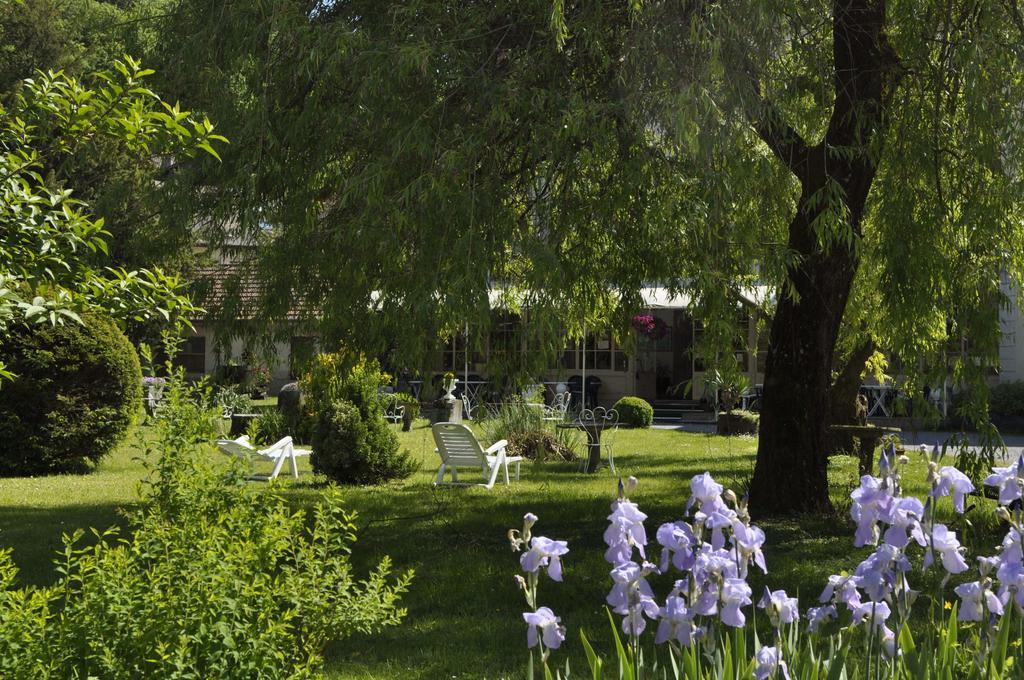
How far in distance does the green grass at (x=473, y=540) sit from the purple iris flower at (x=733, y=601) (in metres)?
2.70

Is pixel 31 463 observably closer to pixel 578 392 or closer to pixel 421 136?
pixel 421 136

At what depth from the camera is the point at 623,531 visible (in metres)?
2.50

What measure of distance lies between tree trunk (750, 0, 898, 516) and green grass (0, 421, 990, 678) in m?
0.47

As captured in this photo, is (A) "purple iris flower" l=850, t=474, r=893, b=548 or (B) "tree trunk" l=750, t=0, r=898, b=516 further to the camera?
(B) "tree trunk" l=750, t=0, r=898, b=516

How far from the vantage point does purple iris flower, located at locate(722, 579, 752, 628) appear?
2430 millimetres

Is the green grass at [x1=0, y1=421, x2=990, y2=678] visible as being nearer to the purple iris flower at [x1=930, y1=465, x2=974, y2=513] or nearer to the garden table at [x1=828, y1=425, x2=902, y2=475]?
the garden table at [x1=828, y1=425, x2=902, y2=475]

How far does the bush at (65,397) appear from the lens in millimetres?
13414

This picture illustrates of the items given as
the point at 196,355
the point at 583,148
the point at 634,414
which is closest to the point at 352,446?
the point at 583,148

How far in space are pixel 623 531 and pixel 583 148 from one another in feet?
13.1

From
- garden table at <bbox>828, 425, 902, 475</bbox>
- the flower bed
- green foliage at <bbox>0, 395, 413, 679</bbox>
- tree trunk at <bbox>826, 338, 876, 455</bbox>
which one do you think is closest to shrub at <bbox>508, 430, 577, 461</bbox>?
tree trunk at <bbox>826, 338, 876, 455</bbox>

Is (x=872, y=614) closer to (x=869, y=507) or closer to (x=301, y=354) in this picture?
(x=869, y=507)

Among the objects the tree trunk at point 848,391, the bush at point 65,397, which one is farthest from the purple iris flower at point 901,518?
the tree trunk at point 848,391

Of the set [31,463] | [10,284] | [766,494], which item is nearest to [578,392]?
[31,463]

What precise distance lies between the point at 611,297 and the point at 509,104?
6.92ft
